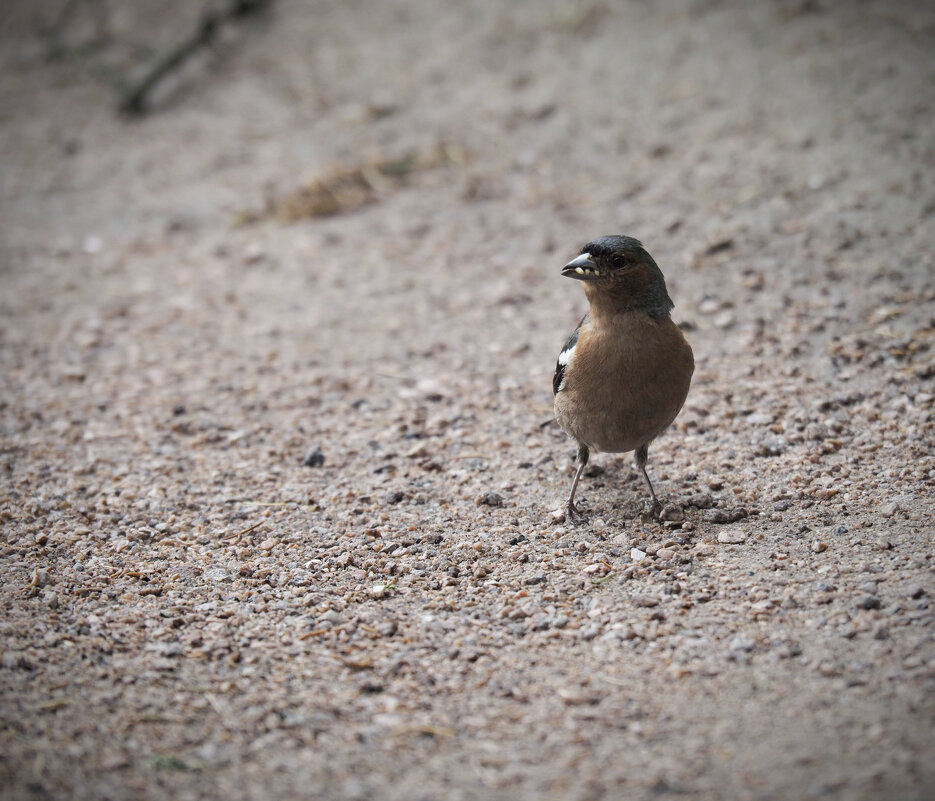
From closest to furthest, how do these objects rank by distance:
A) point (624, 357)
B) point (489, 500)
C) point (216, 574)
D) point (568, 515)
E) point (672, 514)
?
1. point (216, 574)
2. point (624, 357)
3. point (672, 514)
4. point (568, 515)
5. point (489, 500)

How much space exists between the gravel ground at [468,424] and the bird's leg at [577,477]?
17 cm

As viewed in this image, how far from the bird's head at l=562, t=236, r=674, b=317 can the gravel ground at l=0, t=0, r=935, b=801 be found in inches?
41.4

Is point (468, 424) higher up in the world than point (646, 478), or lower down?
lower down

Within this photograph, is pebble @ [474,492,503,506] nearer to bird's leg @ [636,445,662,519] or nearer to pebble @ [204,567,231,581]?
bird's leg @ [636,445,662,519]

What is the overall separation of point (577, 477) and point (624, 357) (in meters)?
0.70

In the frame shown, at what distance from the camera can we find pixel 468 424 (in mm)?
5641

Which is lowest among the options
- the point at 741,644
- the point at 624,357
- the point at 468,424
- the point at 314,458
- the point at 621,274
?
the point at 468,424

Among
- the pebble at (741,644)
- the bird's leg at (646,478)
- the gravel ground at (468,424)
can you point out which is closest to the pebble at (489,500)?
the gravel ground at (468,424)

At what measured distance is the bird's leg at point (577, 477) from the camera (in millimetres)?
4641

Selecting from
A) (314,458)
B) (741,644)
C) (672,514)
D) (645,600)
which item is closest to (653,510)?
(672,514)

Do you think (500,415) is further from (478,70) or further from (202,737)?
(478,70)

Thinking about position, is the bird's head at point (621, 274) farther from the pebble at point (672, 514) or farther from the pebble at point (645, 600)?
the pebble at point (645, 600)

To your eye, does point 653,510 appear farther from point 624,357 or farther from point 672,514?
point 624,357

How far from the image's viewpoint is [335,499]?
494 centimetres
